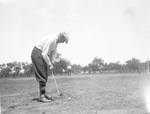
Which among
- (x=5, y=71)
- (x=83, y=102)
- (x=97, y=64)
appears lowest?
(x=83, y=102)

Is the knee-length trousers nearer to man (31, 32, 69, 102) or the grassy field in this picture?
man (31, 32, 69, 102)

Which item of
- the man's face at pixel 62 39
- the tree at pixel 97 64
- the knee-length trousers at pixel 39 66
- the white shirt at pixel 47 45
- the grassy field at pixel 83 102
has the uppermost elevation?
the tree at pixel 97 64

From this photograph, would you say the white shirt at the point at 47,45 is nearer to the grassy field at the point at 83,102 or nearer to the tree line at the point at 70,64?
the grassy field at the point at 83,102

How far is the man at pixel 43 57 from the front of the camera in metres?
4.77

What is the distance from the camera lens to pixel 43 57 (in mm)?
4723

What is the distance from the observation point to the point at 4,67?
127438 millimetres

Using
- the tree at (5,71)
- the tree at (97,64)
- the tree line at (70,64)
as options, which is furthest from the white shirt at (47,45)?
the tree at (97,64)

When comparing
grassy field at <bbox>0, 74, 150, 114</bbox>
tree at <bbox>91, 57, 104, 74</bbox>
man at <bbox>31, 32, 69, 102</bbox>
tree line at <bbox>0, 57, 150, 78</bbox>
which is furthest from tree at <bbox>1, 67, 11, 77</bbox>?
man at <bbox>31, 32, 69, 102</bbox>

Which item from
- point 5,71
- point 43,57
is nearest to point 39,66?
point 43,57

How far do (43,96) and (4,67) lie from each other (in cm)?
13139

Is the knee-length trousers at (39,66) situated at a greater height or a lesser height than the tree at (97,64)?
lesser

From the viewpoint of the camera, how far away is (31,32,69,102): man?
4.77 metres

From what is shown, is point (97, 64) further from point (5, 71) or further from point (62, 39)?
point (62, 39)

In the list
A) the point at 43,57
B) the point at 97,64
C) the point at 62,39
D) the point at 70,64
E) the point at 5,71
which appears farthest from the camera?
the point at 97,64
